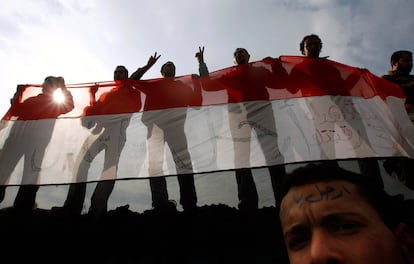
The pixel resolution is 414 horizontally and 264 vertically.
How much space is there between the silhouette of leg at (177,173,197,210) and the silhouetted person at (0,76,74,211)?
5.73ft

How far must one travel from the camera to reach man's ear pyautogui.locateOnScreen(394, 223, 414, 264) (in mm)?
1532

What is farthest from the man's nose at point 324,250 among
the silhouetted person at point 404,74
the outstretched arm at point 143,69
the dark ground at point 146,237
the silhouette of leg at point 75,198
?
the outstretched arm at point 143,69

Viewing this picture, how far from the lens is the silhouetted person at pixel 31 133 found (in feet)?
11.5

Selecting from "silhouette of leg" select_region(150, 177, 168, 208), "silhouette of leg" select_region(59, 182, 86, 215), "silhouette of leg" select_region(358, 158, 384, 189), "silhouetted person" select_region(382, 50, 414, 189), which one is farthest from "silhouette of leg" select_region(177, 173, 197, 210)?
"silhouetted person" select_region(382, 50, 414, 189)

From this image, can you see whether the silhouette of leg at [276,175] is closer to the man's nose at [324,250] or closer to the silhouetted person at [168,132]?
the silhouetted person at [168,132]

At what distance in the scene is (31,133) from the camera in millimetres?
4020

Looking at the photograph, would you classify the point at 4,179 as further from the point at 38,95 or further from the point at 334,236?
the point at 334,236

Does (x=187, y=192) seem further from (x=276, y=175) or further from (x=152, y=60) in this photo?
(x=152, y=60)

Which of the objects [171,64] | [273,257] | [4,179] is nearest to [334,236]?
[273,257]

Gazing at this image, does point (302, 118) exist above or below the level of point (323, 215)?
above

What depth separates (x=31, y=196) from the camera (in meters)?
3.49

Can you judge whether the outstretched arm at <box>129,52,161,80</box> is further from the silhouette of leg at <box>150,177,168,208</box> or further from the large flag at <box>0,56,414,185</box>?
the silhouette of leg at <box>150,177,168,208</box>

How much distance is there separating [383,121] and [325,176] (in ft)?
7.43

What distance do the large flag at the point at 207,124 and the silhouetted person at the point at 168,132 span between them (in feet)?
0.05
